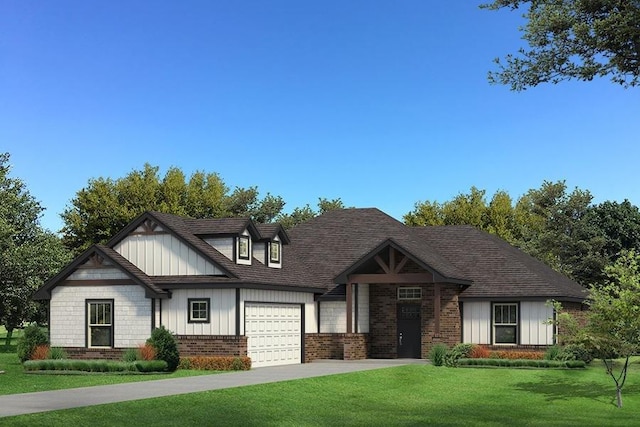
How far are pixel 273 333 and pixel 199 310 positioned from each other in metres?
3.65

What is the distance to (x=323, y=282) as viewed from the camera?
147 feet

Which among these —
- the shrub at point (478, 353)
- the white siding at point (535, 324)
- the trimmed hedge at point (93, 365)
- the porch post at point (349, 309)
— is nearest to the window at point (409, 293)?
the porch post at point (349, 309)

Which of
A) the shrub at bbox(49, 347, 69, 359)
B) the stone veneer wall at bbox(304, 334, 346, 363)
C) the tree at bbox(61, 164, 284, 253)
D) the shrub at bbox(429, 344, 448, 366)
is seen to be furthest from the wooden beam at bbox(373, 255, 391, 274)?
the tree at bbox(61, 164, 284, 253)

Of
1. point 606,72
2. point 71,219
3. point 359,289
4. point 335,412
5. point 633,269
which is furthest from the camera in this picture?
point 71,219

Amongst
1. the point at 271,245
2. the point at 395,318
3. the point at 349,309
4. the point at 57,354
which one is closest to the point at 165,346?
the point at 57,354

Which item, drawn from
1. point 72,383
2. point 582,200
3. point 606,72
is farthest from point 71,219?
point 606,72

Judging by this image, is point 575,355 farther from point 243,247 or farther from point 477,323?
point 243,247

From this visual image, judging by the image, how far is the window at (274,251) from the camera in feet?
140

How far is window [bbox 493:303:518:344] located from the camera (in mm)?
42438

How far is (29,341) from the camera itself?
38.6 meters

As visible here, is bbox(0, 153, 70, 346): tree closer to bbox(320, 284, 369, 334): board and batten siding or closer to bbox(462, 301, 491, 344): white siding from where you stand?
bbox(320, 284, 369, 334): board and batten siding

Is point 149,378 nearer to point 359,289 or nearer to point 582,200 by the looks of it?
point 359,289

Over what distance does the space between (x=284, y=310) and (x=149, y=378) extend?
405 inches

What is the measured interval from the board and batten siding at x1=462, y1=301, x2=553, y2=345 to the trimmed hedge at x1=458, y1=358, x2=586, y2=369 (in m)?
2.66
